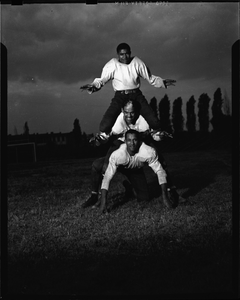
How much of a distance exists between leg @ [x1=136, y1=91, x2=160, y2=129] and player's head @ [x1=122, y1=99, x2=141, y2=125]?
0.38ft

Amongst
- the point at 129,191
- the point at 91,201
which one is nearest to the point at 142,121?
the point at 129,191

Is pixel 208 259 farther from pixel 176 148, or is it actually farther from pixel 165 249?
pixel 176 148

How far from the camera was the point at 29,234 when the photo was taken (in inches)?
255

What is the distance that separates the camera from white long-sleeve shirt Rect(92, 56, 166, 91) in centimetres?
738

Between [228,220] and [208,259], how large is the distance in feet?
7.60

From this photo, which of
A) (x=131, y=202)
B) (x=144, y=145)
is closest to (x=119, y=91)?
(x=144, y=145)

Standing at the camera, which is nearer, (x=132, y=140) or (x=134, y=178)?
(x=132, y=140)

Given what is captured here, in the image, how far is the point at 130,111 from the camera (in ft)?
26.0

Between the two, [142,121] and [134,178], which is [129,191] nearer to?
[134,178]

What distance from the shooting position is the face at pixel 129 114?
7.90m

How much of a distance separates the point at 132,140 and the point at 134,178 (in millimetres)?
1365

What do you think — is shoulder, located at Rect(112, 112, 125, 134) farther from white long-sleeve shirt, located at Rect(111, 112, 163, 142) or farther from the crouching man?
the crouching man

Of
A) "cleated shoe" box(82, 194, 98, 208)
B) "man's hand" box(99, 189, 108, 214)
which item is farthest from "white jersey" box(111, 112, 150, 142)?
"cleated shoe" box(82, 194, 98, 208)

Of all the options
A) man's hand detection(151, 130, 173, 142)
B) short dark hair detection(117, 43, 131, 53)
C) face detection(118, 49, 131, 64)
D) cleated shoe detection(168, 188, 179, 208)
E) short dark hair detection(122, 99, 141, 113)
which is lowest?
cleated shoe detection(168, 188, 179, 208)
